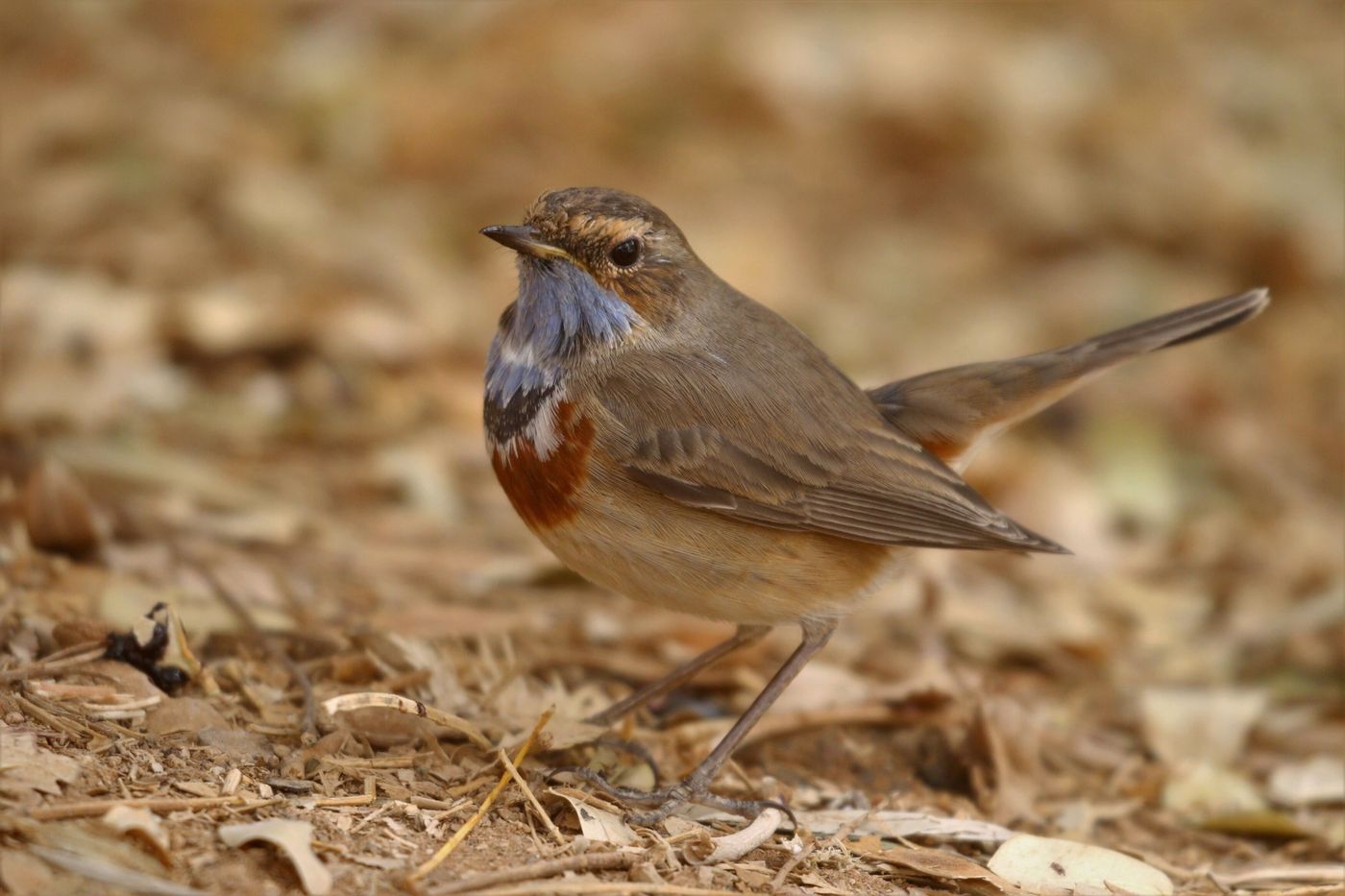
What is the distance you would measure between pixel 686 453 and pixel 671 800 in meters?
1.04

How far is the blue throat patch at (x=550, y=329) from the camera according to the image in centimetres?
470

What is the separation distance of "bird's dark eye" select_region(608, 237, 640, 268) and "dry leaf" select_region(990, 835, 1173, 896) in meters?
2.15

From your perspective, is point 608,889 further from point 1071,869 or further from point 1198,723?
point 1198,723

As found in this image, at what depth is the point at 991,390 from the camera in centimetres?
522

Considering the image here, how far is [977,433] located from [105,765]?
9.99 feet

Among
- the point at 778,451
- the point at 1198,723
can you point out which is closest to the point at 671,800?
the point at 778,451

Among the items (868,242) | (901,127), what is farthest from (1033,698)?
(901,127)

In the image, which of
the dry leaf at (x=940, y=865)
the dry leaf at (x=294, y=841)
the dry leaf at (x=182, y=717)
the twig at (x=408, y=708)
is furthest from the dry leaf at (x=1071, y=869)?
the dry leaf at (x=182, y=717)

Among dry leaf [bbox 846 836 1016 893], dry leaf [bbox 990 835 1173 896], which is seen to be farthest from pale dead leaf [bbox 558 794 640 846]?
dry leaf [bbox 990 835 1173 896]

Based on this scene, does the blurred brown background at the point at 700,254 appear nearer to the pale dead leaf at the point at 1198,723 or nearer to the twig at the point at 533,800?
the pale dead leaf at the point at 1198,723

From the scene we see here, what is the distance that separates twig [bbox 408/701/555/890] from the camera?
3.54 m

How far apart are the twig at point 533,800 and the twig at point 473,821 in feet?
0.07

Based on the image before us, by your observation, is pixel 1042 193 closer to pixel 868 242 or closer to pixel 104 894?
pixel 868 242

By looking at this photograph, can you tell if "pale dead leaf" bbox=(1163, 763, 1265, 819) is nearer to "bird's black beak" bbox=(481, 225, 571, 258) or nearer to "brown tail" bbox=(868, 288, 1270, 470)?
"brown tail" bbox=(868, 288, 1270, 470)
